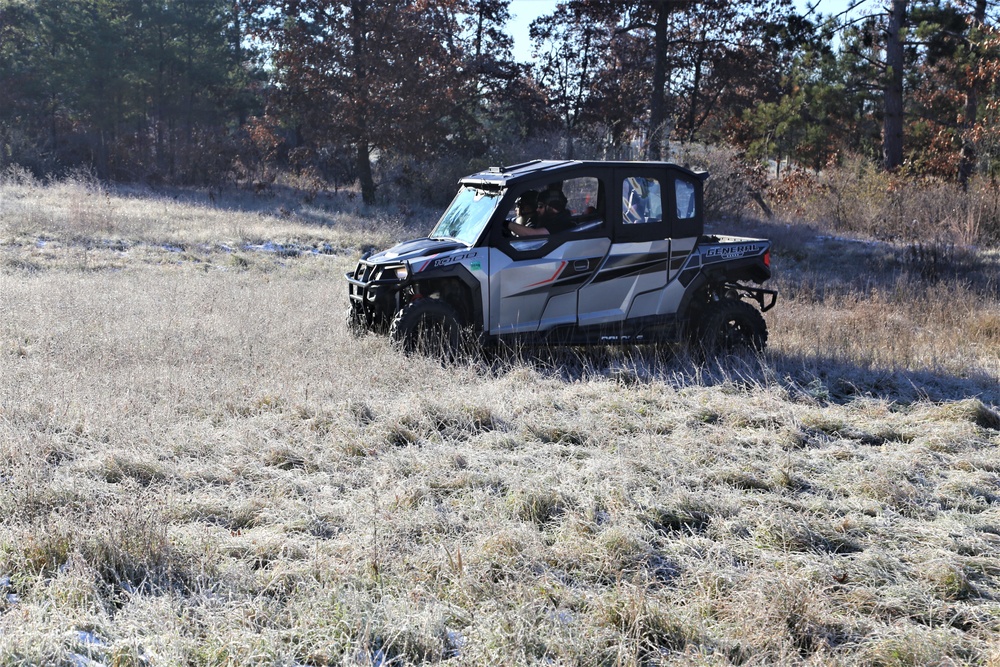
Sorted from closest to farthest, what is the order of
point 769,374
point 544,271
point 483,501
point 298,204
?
point 483,501 → point 769,374 → point 544,271 → point 298,204

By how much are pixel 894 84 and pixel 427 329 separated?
68.3 feet

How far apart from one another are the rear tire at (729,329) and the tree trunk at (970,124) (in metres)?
15.4

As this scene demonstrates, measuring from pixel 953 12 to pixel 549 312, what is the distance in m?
21.2

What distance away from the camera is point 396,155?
30.5m

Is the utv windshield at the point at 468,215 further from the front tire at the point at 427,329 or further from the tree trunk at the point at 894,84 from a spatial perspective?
the tree trunk at the point at 894,84

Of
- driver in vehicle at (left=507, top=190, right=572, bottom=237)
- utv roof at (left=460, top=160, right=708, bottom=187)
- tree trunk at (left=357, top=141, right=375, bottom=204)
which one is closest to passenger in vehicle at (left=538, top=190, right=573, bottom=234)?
driver in vehicle at (left=507, top=190, right=572, bottom=237)

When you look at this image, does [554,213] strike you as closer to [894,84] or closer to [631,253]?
[631,253]

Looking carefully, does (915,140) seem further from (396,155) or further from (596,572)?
(596,572)

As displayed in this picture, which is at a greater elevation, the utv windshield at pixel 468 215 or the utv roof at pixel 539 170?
the utv roof at pixel 539 170

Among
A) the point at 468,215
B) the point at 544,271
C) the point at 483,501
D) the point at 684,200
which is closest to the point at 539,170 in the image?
the point at 468,215

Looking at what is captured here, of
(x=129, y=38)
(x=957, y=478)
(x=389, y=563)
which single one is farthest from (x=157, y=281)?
(x=129, y=38)

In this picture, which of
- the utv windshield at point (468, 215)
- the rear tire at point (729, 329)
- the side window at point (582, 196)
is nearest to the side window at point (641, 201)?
the side window at point (582, 196)

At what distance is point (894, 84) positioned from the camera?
24.2 metres

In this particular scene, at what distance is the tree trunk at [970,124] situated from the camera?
77.6 ft
